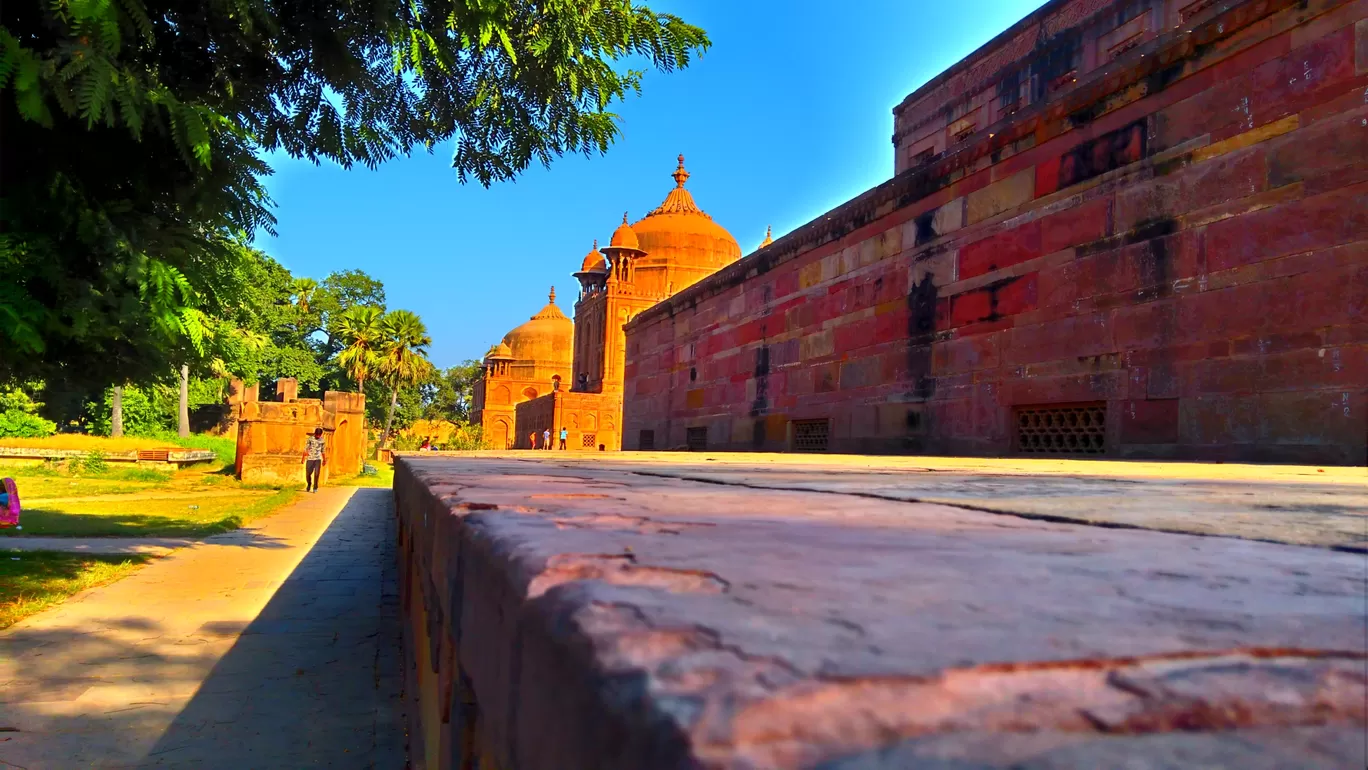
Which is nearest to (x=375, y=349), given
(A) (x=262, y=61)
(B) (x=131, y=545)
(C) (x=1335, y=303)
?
(B) (x=131, y=545)

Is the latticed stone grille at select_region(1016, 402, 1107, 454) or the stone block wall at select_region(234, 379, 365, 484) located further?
the stone block wall at select_region(234, 379, 365, 484)

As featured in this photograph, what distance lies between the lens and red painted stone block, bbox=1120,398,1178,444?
4699 mm

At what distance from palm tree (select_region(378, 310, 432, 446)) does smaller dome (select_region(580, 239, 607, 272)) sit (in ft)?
33.4

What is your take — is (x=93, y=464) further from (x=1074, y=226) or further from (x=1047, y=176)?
(x=1074, y=226)

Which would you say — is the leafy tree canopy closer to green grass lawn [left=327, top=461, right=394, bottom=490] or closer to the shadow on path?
the shadow on path

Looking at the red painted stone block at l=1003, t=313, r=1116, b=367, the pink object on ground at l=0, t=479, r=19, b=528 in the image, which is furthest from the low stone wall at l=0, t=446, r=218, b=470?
the red painted stone block at l=1003, t=313, r=1116, b=367

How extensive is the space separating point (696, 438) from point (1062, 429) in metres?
5.93

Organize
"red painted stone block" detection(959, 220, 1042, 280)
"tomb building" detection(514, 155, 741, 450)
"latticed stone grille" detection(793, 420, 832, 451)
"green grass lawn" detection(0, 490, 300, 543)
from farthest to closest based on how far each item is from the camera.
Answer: "tomb building" detection(514, 155, 741, 450) → "green grass lawn" detection(0, 490, 300, 543) → "latticed stone grille" detection(793, 420, 832, 451) → "red painted stone block" detection(959, 220, 1042, 280)

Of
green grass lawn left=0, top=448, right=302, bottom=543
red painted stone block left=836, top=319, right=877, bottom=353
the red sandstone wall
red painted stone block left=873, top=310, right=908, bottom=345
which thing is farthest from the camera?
green grass lawn left=0, top=448, right=302, bottom=543

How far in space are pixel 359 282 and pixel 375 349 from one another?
536cm

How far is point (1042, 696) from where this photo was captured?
1.53 feet

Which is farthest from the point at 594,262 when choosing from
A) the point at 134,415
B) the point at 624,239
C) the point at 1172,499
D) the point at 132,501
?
the point at 1172,499

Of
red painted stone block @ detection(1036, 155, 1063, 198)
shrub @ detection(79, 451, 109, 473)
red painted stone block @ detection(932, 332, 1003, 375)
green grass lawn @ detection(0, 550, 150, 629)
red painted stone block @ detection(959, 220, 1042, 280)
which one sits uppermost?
red painted stone block @ detection(1036, 155, 1063, 198)

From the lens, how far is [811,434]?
8.29 m
